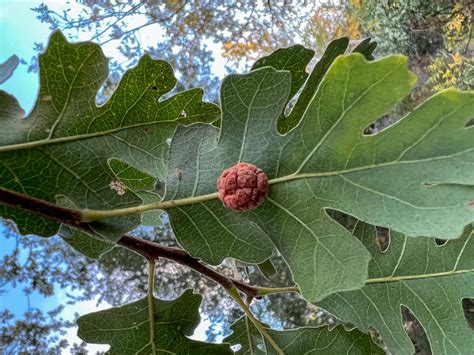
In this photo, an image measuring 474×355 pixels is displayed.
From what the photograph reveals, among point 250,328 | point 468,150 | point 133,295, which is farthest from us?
point 133,295

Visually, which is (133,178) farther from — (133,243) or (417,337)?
(417,337)

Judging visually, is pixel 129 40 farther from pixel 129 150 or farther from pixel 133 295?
pixel 129 150

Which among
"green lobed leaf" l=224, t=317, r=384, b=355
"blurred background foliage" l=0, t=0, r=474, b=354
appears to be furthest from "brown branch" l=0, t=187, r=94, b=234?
"blurred background foliage" l=0, t=0, r=474, b=354

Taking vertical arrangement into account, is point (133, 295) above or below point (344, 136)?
above

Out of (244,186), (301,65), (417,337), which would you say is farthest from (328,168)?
(417,337)

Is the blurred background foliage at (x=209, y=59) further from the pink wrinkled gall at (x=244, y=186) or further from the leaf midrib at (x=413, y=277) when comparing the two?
the pink wrinkled gall at (x=244, y=186)

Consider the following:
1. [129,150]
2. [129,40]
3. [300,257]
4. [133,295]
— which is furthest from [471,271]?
[129,40]
